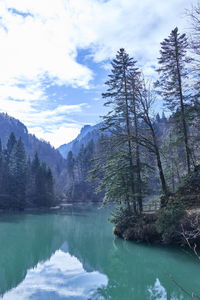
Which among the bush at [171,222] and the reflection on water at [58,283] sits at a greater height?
the bush at [171,222]

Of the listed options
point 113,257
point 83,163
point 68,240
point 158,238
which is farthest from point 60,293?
point 83,163

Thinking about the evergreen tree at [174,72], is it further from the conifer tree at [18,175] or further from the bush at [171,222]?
the conifer tree at [18,175]

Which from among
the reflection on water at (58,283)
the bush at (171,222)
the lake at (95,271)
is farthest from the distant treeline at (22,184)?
the bush at (171,222)

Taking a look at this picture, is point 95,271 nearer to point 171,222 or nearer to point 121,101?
point 171,222

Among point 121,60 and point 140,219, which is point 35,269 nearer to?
point 140,219

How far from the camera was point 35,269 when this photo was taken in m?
12.0

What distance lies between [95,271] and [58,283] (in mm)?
2312

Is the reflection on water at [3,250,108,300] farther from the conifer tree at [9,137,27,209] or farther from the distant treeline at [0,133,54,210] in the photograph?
the conifer tree at [9,137,27,209]

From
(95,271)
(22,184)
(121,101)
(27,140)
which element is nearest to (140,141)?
(121,101)

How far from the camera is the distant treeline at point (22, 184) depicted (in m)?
46.4

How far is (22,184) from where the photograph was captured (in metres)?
49.5

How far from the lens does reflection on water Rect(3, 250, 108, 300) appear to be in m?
8.48

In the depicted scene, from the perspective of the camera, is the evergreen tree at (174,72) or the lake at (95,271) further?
the evergreen tree at (174,72)

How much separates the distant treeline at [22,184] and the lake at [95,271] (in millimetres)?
29502
